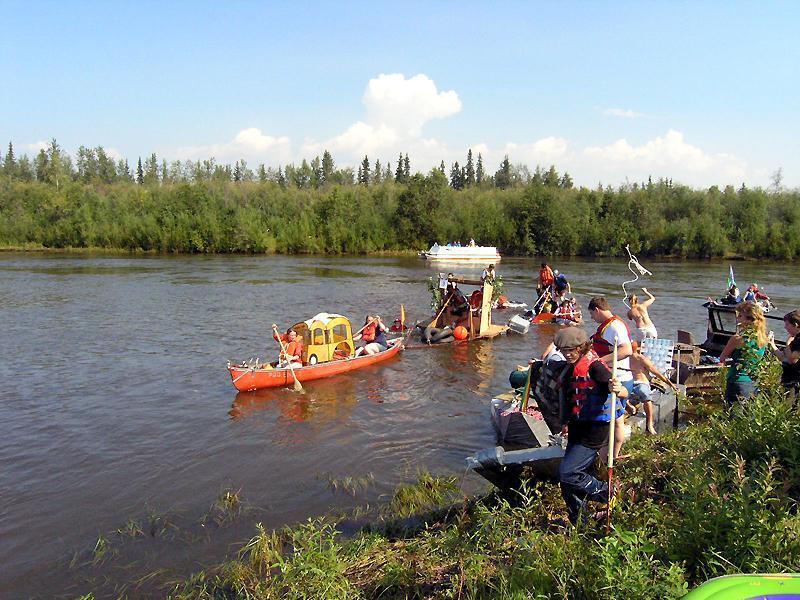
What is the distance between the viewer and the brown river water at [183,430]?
24.5ft

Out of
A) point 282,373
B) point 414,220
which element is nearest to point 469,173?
point 414,220

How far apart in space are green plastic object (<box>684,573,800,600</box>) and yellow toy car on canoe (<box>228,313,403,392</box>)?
11915mm

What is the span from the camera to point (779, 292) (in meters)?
32.9

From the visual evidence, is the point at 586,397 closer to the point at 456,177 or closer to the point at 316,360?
the point at 316,360

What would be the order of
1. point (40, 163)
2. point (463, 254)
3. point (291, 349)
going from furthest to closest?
point (40, 163) → point (463, 254) → point (291, 349)

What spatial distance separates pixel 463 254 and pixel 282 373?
4539cm

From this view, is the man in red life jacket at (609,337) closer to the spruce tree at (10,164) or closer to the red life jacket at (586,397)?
the red life jacket at (586,397)

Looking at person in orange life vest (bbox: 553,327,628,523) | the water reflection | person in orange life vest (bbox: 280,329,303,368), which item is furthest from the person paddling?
person in orange life vest (bbox: 553,327,628,523)

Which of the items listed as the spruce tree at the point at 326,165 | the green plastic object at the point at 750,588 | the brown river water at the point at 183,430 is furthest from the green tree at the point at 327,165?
the green plastic object at the point at 750,588

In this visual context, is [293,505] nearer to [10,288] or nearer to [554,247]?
[10,288]

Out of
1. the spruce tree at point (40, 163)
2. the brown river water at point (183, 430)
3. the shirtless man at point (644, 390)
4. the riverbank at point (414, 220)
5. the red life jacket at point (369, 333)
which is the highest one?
the spruce tree at point (40, 163)

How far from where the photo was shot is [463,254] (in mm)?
58031

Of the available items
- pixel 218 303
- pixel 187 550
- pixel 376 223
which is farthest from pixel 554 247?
pixel 187 550

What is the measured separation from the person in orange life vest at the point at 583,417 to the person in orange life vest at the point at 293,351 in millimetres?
9697
